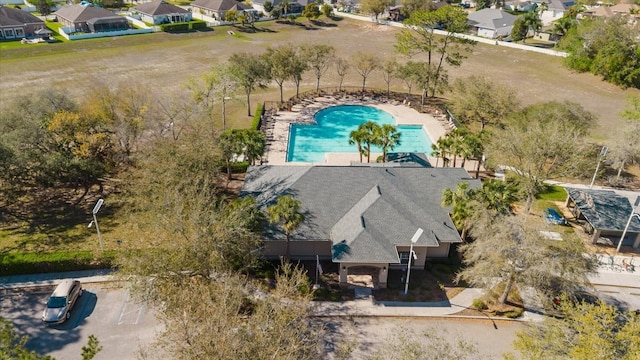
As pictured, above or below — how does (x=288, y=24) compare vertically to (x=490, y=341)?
above

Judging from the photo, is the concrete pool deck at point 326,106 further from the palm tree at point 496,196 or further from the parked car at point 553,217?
the palm tree at point 496,196

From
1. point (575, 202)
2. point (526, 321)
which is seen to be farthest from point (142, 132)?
point (575, 202)

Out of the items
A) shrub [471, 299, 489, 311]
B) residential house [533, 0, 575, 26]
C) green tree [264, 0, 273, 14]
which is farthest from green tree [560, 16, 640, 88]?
green tree [264, 0, 273, 14]

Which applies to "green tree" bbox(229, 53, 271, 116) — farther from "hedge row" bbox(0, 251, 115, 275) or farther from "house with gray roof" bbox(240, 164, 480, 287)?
"hedge row" bbox(0, 251, 115, 275)

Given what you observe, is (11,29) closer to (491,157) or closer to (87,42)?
(87,42)

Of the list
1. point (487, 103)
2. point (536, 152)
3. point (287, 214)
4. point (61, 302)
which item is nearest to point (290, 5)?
point (487, 103)

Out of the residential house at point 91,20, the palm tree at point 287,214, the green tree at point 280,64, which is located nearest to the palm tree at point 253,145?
the palm tree at point 287,214
